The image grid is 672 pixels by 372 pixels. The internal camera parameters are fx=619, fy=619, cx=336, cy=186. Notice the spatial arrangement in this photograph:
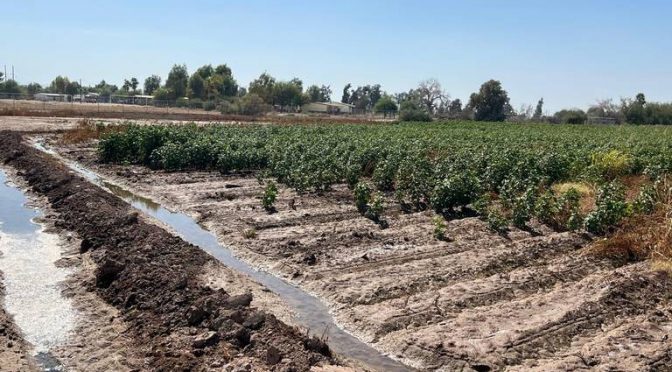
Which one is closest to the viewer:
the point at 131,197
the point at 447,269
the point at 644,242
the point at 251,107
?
the point at 447,269

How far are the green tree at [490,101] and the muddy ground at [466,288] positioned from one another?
74.1 meters

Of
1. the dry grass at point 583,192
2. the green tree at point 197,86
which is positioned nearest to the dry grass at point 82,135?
the dry grass at point 583,192

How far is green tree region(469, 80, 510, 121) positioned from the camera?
85250 mm

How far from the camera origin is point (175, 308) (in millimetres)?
7746

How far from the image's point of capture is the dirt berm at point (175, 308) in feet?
21.2

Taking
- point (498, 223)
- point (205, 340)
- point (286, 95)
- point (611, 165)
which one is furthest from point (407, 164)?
point (286, 95)

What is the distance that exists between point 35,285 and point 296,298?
386 cm

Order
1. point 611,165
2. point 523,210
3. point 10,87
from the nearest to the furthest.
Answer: point 523,210
point 611,165
point 10,87

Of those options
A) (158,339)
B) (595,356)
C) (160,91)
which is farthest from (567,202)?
(160,91)

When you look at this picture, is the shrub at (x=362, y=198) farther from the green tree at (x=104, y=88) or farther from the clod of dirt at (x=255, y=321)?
the green tree at (x=104, y=88)

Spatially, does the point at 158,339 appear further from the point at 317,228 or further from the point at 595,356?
the point at 317,228

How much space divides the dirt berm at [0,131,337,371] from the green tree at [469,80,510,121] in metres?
77.9

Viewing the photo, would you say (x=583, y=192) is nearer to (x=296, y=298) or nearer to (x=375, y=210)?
(x=375, y=210)

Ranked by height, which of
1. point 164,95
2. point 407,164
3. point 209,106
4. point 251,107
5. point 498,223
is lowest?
point 498,223
